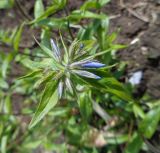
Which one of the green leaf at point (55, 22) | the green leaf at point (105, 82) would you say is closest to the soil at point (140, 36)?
the green leaf at point (55, 22)

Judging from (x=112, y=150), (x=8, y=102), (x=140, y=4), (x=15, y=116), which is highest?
(x=140, y=4)

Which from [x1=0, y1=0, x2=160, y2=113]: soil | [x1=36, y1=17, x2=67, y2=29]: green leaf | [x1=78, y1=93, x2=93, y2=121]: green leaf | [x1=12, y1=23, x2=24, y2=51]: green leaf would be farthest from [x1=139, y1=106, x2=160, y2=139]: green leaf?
[x1=12, y1=23, x2=24, y2=51]: green leaf

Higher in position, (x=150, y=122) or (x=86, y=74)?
(x=86, y=74)

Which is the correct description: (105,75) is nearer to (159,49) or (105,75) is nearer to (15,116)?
(159,49)

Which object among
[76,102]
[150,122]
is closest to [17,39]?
[76,102]

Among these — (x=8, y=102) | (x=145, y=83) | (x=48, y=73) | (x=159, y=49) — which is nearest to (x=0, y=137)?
(x=8, y=102)

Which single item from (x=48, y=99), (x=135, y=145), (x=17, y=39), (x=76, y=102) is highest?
(x=48, y=99)

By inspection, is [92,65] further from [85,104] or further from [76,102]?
[76,102]
